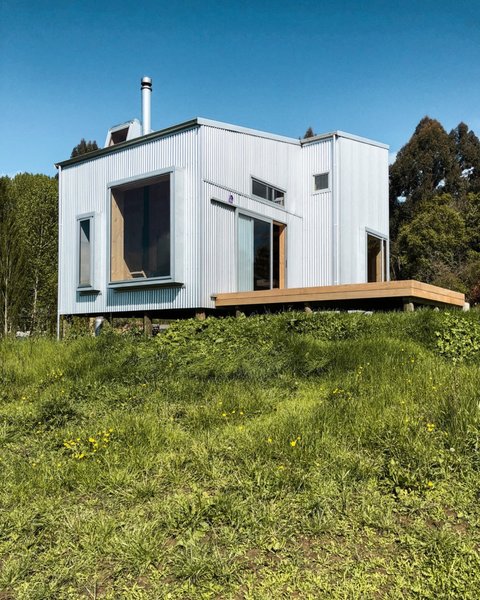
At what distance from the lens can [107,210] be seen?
9812 mm

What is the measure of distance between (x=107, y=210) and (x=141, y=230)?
1.04m

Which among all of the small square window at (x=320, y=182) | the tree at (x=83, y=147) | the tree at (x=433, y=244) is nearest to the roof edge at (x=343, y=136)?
the small square window at (x=320, y=182)

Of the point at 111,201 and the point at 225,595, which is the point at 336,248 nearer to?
the point at 111,201

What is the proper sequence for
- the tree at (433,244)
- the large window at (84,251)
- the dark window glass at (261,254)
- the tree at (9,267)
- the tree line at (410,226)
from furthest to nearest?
1. the tree at (433,244)
2. the tree line at (410,226)
3. the tree at (9,267)
4. the large window at (84,251)
5. the dark window glass at (261,254)

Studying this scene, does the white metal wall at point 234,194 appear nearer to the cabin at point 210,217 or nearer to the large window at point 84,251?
the cabin at point 210,217

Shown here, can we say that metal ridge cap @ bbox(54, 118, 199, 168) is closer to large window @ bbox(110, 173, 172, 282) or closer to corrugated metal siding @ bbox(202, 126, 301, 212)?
corrugated metal siding @ bbox(202, 126, 301, 212)

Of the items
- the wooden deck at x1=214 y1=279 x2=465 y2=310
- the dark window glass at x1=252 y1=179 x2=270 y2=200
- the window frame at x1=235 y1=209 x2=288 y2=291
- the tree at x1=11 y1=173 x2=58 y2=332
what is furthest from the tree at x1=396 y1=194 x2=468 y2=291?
the tree at x1=11 y1=173 x2=58 y2=332

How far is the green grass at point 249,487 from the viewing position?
1.97 meters

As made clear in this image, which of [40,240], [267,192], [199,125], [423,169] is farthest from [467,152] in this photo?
[199,125]

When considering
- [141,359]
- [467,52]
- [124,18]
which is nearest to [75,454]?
[141,359]

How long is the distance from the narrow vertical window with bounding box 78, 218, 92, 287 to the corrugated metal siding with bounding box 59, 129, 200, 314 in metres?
0.20

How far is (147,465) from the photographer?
114 inches

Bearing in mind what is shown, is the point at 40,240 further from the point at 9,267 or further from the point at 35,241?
the point at 9,267

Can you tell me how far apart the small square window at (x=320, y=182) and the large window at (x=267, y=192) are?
2.81 ft
